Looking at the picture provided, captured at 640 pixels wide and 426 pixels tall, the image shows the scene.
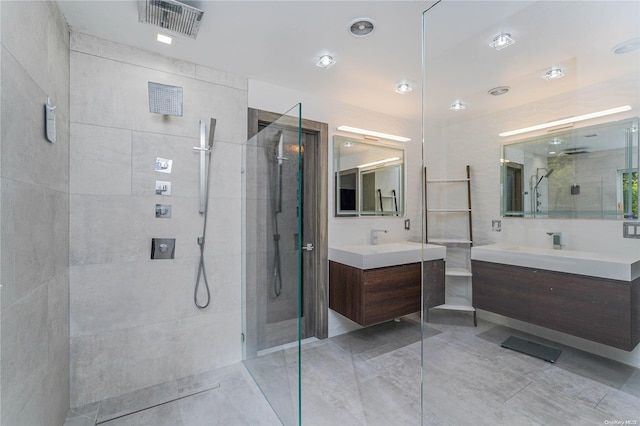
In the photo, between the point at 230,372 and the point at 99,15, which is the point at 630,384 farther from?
the point at 99,15

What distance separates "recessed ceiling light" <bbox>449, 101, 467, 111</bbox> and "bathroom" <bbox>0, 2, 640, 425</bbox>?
0.16 meters

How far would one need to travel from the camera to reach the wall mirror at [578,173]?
1027 millimetres

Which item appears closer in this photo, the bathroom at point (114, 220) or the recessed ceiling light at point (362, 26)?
the bathroom at point (114, 220)

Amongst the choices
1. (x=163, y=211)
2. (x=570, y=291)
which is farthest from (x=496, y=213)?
(x=163, y=211)

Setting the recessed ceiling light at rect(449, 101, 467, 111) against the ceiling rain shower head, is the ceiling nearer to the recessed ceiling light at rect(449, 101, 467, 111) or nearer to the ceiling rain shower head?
the ceiling rain shower head

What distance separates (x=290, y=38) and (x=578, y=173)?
1.72m

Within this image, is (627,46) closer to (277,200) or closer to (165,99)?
(277,200)

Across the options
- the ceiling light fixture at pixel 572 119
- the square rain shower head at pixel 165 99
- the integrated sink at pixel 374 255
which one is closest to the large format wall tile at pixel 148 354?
the integrated sink at pixel 374 255

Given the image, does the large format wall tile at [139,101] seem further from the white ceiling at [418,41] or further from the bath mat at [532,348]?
the bath mat at [532,348]

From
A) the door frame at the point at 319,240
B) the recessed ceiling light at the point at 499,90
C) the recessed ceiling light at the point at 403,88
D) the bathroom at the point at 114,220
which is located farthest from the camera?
the door frame at the point at 319,240

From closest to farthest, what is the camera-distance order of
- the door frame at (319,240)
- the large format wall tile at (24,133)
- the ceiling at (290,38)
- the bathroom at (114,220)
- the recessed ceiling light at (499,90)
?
the large format wall tile at (24,133) → the bathroom at (114,220) → the recessed ceiling light at (499,90) → the ceiling at (290,38) → the door frame at (319,240)

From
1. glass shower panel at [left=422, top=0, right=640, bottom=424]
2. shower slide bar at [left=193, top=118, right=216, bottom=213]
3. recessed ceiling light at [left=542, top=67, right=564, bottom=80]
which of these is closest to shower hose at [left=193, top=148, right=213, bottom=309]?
shower slide bar at [left=193, top=118, right=216, bottom=213]

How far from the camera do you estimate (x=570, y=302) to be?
1189mm

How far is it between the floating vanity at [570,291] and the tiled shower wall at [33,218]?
2079 millimetres
